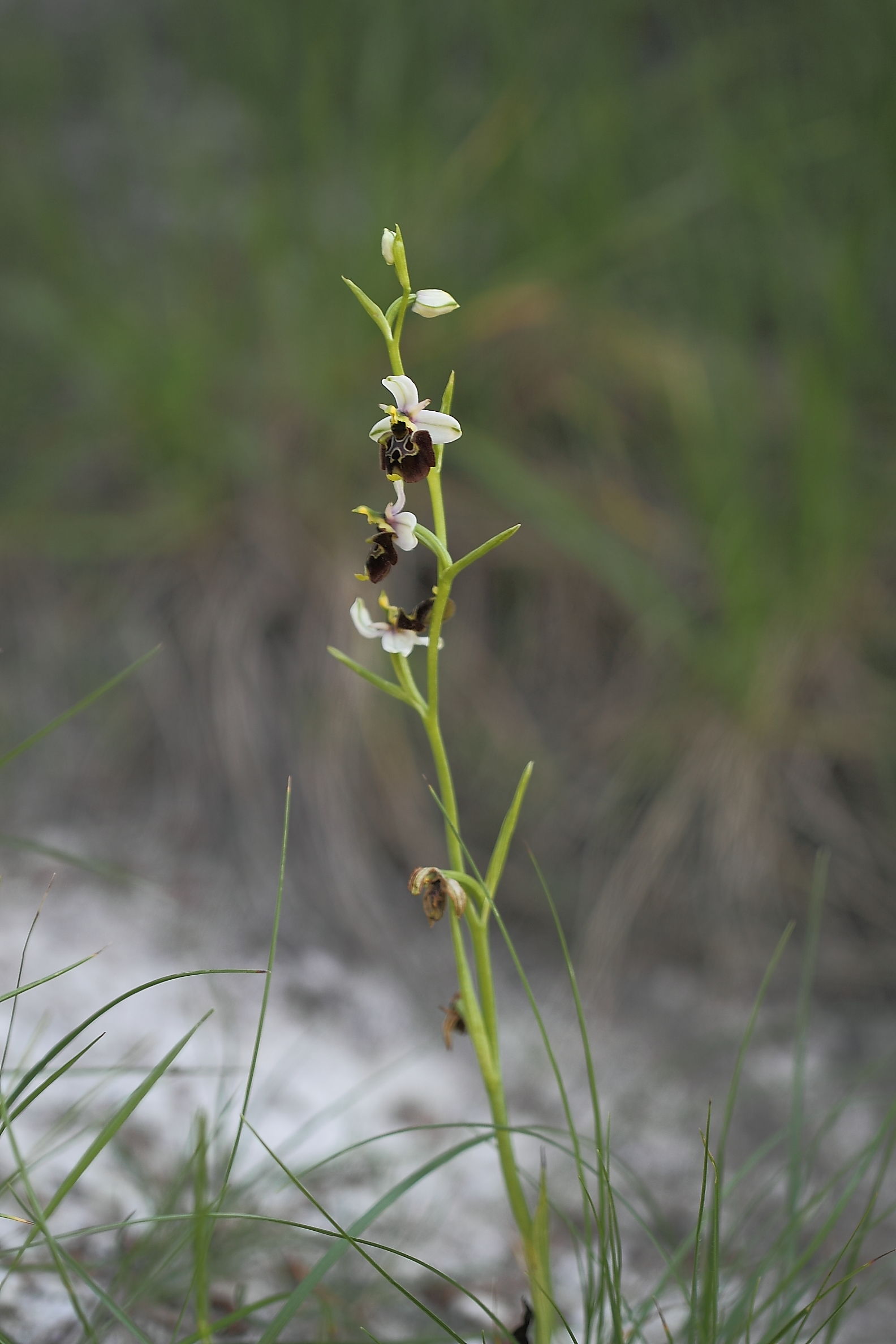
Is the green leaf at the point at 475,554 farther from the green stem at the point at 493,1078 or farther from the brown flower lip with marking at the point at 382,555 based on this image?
the green stem at the point at 493,1078

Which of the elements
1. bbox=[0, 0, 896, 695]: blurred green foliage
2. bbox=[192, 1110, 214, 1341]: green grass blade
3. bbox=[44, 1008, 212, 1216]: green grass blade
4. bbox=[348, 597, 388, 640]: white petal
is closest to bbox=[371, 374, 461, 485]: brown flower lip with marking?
bbox=[348, 597, 388, 640]: white petal

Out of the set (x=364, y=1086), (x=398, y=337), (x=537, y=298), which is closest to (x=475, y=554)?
(x=398, y=337)

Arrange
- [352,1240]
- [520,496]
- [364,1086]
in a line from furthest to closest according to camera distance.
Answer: [520,496]
[364,1086]
[352,1240]

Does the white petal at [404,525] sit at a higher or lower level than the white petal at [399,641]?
higher

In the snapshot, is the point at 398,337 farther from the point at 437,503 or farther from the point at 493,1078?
the point at 493,1078

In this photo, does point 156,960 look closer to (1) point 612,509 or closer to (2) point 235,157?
(1) point 612,509

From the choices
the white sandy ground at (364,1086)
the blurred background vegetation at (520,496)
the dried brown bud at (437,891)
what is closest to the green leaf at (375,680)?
the dried brown bud at (437,891)

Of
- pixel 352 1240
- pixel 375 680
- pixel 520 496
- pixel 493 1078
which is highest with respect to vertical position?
pixel 520 496
